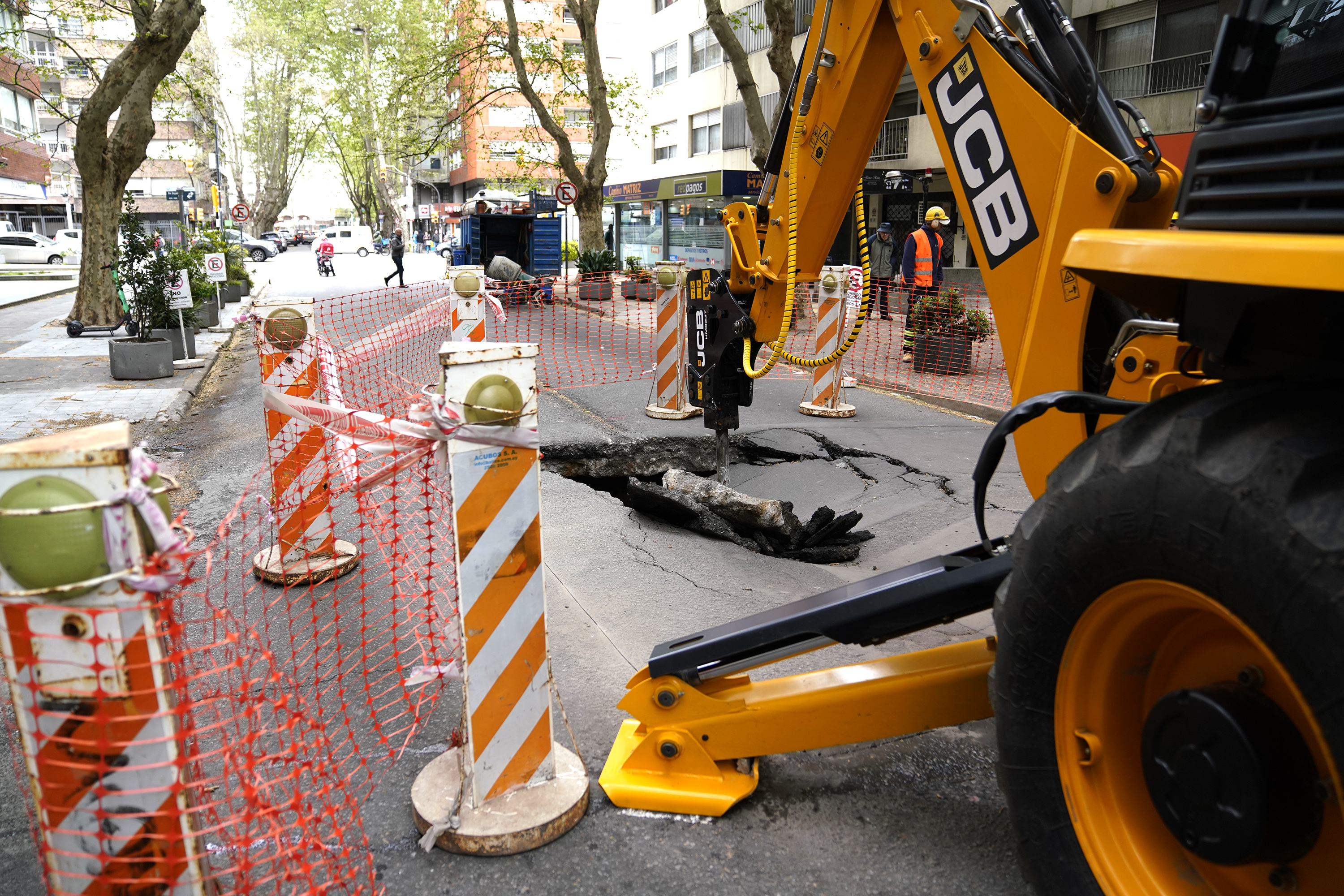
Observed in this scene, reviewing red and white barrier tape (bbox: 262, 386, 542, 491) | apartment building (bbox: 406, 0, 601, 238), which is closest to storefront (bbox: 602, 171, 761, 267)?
apartment building (bbox: 406, 0, 601, 238)

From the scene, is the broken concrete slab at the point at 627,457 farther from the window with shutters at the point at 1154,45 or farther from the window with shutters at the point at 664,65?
the window with shutters at the point at 664,65

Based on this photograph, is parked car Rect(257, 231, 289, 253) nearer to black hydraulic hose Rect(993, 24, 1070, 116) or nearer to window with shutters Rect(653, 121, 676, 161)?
window with shutters Rect(653, 121, 676, 161)

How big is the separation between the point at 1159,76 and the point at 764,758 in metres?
21.6

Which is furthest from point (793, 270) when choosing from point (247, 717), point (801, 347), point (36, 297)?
point (36, 297)

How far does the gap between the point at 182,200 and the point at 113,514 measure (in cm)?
3981

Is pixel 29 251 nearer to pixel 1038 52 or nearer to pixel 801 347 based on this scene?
pixel 801 347

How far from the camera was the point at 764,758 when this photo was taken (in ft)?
10.7

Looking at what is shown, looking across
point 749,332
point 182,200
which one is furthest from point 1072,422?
point 182,200

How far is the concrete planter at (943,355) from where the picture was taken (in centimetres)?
1247

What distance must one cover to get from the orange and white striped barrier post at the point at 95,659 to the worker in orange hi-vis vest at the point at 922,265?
1236 cm

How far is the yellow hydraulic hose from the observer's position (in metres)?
4.91

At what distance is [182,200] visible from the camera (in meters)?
35.6

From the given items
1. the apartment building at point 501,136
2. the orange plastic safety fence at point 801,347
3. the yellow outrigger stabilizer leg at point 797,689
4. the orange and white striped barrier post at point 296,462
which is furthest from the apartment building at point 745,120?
the yellow outrigger stabilizer leg at point 797,689

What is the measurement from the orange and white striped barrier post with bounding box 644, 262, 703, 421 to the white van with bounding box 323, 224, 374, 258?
191ft
